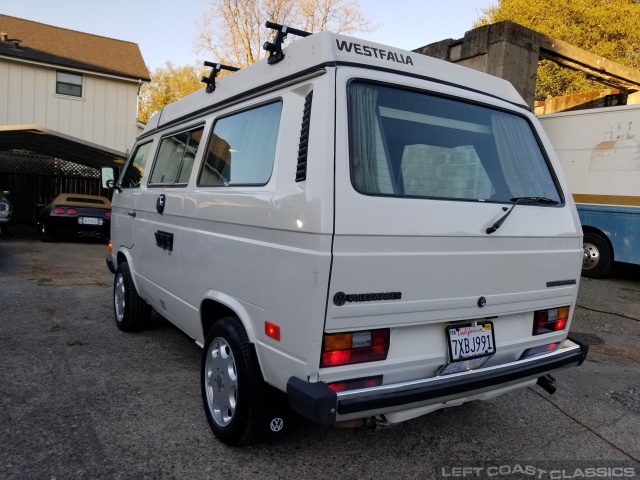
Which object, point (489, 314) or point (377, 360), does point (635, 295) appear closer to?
point (489, 314)

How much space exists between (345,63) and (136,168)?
333cm

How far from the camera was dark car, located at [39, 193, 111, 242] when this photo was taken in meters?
12.1

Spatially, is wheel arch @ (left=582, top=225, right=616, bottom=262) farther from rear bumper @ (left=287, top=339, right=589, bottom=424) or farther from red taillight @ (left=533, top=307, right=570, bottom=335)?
rear bumper @ (left=287, top=339, right=589, bottom=424)

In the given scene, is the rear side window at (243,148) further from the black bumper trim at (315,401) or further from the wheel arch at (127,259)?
the wheel arch at (127,259)

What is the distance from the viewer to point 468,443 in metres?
3.10

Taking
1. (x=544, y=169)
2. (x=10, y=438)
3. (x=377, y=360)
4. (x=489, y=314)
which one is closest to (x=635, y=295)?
(x=544, y=169)

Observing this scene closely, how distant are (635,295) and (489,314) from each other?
263 inches

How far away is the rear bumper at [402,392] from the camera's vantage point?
216 centimetres

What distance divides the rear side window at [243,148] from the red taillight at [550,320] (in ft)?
6.01

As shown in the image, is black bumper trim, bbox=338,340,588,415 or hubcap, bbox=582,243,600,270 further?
hubcap, bbox=582,243,600,270

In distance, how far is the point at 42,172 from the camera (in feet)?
54.6

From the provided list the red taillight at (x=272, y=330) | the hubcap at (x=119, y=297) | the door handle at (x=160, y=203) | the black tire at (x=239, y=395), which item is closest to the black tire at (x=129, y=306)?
the hubcap at (x=119, y=297)

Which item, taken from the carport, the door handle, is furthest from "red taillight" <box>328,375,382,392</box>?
the carport

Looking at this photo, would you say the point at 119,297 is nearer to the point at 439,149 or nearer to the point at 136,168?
the point at 136,168
